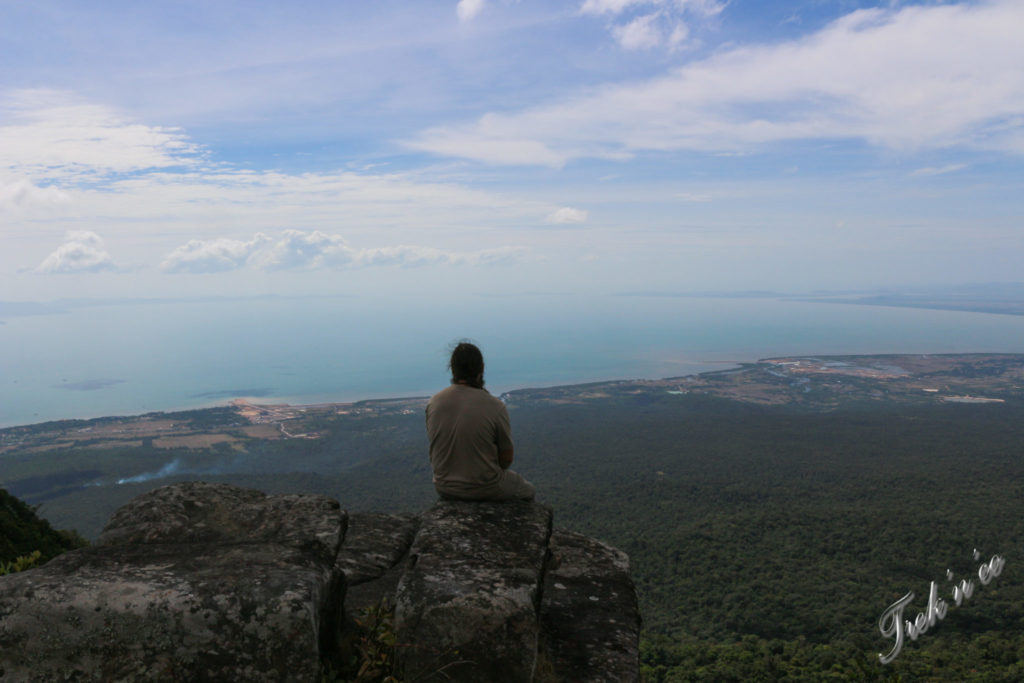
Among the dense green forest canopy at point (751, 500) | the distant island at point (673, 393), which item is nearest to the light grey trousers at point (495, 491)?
the dense green forest canopy at point (751, 500)

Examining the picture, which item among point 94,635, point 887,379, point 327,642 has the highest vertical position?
point 94,635

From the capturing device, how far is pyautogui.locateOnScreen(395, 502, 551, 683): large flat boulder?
12.4 ft

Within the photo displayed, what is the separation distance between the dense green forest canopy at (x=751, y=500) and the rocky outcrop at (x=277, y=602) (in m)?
6.38

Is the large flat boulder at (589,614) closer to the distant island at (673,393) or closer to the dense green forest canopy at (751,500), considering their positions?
the dense green forest canopy at (751,500)

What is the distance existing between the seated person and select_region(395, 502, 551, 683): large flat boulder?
0.57 m

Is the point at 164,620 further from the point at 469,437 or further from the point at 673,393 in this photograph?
the point at 673,393

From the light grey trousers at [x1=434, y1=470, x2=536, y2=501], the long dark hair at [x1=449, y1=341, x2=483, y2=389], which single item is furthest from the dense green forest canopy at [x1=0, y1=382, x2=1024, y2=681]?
the long dark hair at [x1=449, y1=341, x2=483, y2=389]

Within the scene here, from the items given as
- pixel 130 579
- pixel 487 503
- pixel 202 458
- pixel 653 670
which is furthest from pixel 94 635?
pixel 202 458

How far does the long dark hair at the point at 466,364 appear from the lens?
207 inches

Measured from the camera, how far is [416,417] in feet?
327

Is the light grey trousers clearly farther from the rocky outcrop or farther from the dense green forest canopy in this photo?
the dense green forest canopy

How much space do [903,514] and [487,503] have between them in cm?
4845

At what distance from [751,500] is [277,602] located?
173 ft

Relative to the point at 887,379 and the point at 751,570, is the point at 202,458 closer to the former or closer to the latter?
the point at 751,570
